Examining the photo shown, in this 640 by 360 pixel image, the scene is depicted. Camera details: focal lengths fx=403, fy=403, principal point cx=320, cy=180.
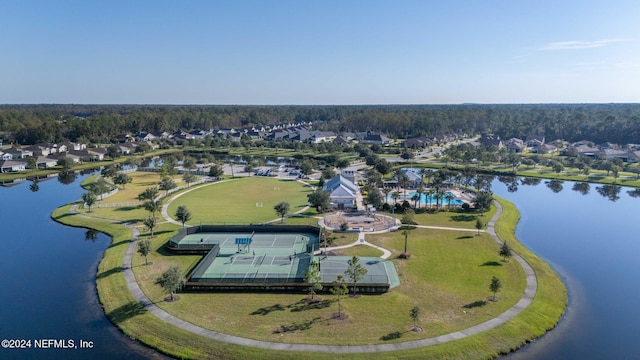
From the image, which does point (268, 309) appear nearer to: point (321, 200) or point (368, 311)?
point (368, 311)

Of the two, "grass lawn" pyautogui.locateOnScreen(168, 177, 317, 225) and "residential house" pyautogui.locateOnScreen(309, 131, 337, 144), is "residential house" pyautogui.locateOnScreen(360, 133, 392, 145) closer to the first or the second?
"residential house" pyautogui.locateOnScreen(309, 131, 337, 144)

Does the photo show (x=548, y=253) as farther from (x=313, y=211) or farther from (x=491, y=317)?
(x=313, y=211)

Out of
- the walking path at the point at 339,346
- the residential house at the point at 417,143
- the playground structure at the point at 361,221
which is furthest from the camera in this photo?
the residential house at the point at 417,143

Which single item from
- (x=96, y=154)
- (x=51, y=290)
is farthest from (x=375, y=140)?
(x=51, y=290)

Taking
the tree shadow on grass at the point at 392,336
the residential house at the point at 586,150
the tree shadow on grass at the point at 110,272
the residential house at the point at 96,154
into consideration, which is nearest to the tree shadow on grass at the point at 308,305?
the tree shadow on grass at the point at 392,336

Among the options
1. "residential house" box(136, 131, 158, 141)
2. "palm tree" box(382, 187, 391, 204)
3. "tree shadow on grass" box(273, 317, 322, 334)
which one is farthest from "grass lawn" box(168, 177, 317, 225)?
"residential house" box(136, 131, 158, 141)

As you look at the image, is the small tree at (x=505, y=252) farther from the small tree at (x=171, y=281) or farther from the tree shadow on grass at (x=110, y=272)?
the tree shadow on grass at (x=110, y=272)
